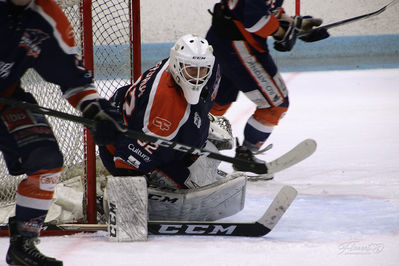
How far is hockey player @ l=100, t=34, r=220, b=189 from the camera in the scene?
2.34 metres

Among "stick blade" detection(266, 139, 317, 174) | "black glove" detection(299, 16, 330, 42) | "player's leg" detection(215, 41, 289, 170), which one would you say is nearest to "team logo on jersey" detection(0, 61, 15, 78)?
"stick blade" detection(266, 139, 317, 174)

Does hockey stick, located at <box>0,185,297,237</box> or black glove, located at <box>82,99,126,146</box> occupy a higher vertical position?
black glove, located at <box>82,99,126,146</box>

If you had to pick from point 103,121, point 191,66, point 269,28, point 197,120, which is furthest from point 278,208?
point 103,121

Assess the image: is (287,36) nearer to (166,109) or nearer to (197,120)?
(197,120)

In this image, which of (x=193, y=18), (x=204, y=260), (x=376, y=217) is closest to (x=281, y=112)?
(x=376, y=217)

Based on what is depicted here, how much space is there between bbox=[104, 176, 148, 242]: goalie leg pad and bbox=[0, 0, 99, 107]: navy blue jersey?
1.73 feet

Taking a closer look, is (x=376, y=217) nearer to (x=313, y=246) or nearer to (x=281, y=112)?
(x=313, y=246)

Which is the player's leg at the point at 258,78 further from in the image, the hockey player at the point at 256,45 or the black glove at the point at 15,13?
the black glove at the point at 15,13

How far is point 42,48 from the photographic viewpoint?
1655 millimetres

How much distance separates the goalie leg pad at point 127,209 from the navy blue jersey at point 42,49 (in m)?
0.53

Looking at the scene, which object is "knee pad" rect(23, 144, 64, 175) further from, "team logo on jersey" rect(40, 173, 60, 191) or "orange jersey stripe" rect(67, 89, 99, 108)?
"orange jersey stripe" rect(67, 89, 99, 108)

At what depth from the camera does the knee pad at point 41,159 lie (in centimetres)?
165

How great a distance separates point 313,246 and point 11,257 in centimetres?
100

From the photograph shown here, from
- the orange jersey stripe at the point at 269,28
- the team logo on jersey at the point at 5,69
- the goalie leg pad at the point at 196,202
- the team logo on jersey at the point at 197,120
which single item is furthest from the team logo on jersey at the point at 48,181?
the orange jersey stripe at the point at 269,28
